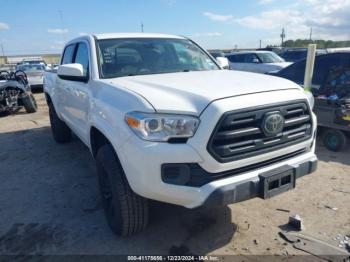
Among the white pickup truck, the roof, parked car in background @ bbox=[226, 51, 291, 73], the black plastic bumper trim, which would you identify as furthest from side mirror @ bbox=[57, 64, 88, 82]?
parked car in background @ bbox=[226, 51, 291, 73]

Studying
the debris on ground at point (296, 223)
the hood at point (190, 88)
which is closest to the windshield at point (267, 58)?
the hood at point (190, 88)

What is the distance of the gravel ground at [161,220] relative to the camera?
9.61ft

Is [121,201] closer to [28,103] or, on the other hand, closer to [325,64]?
[325,64]

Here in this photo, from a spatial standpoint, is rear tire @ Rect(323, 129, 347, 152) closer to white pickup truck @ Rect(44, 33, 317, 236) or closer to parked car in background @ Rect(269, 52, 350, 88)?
parked car in background @ Rect(269, 52, 350, 88)

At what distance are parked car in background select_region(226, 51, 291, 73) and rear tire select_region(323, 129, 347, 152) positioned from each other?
7.50 m

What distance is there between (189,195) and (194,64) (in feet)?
6.64

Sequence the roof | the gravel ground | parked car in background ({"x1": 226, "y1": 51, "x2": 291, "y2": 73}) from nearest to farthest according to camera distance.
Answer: the gravel ground
the roof
parked car in background ({"x1": 226, "y1": 51, "x2": 291, "y2": 73})

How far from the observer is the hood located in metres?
2.36

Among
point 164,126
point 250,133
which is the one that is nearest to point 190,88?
point 164,126

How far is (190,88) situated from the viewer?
103 inches

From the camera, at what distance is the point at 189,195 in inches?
92.1

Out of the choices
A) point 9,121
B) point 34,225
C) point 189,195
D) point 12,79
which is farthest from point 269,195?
point 12,79

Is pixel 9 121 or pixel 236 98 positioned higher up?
pixel 236 98

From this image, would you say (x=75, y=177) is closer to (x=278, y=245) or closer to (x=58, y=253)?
(x=58, y=253)
